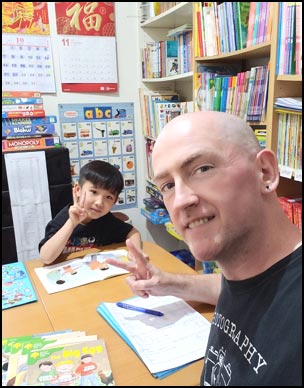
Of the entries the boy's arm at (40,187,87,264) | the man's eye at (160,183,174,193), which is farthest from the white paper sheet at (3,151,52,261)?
the man's eye at (160,183,174,193)

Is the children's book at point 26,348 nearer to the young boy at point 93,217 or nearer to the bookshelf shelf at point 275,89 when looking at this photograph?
the young boy at point 93,217

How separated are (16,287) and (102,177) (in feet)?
2.07

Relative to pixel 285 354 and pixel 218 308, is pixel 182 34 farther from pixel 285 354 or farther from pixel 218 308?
pixel 285 354

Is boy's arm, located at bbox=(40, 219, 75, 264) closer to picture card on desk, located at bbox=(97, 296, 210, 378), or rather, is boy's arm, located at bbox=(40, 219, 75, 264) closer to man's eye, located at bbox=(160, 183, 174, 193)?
picture card on desk, located at bbox=(97, 296, 210, 378)

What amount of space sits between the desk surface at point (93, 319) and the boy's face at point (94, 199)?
391mm

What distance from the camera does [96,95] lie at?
8.79ft

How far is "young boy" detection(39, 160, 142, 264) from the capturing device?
1578 mm

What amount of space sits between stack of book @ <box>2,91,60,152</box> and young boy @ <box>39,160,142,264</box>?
2.58 ft

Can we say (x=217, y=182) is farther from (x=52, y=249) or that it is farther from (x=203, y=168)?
(x=52, y=249)

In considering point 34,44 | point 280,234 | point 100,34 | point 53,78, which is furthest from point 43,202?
point 280,234

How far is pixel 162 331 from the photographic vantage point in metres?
0.97

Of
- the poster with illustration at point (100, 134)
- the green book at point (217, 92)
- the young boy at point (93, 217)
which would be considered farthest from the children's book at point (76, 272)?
the poster with illustration at point (100, 134)

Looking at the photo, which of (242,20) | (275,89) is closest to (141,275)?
(275,89)

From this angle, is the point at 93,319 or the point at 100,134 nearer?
the point at 93,319
